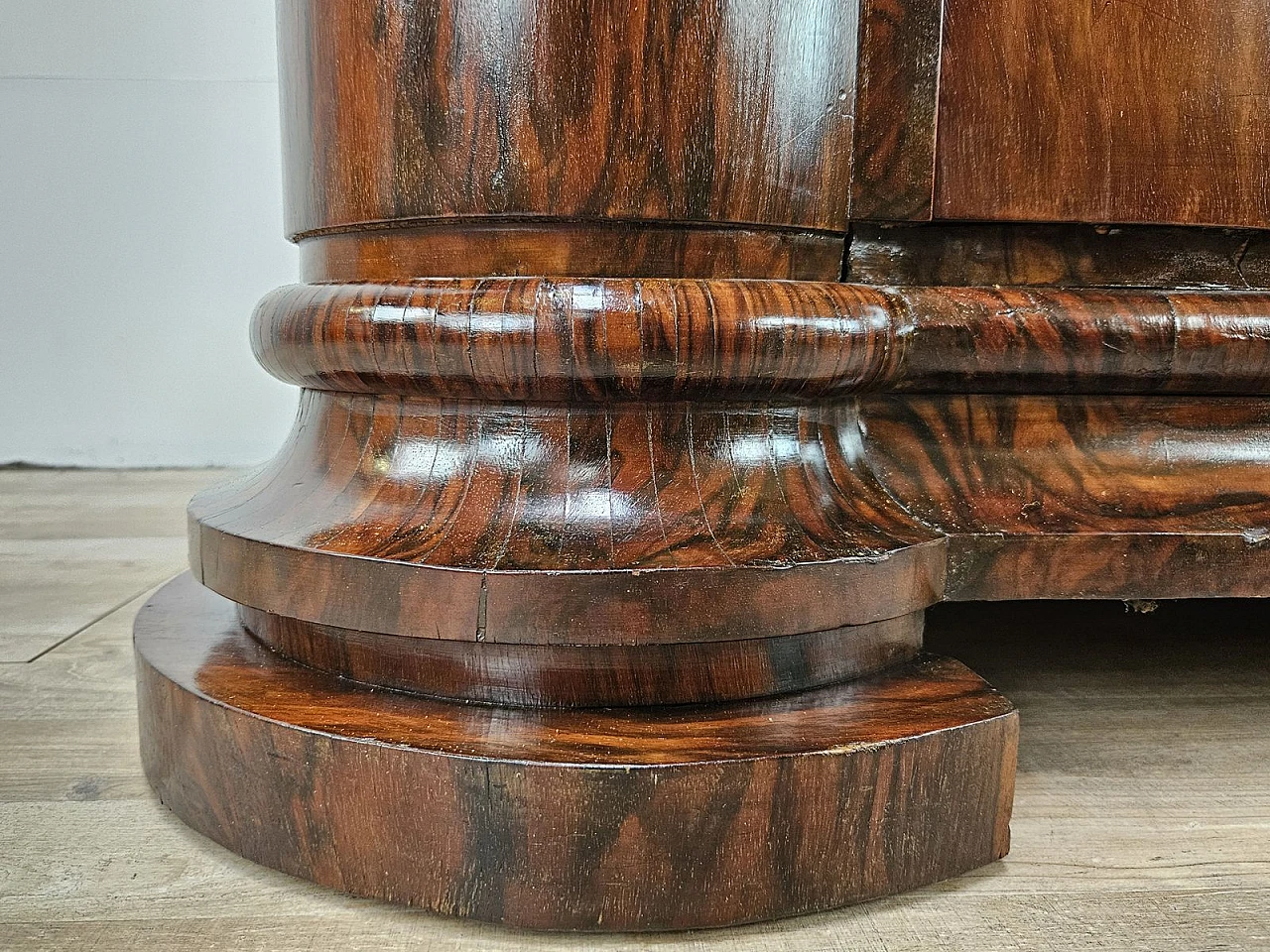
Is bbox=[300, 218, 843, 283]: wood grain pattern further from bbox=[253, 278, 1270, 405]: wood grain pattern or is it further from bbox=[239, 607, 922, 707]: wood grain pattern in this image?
bbox=[239, 607, 922, 707]: wood grain pattern

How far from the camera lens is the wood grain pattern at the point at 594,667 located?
1.65 ft

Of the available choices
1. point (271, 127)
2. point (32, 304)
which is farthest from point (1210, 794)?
point (32, 304)

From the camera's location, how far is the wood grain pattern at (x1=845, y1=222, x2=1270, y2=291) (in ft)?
2.07

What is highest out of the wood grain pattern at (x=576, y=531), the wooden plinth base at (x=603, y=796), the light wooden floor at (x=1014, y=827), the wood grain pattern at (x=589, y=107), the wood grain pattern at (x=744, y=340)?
the wood grain pattern at (x=589, y=107)

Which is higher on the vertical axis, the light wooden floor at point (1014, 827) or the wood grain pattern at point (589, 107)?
the wood grain pattern at point (589, 107)

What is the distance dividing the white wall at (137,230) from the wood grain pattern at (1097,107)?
4.85ft

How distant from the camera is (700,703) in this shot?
1.69ft

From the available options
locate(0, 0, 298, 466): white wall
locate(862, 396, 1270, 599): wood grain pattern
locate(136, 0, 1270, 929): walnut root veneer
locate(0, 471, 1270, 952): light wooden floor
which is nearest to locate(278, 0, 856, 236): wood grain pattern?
locate(136, 0, 1270, 929): walnut root veneer

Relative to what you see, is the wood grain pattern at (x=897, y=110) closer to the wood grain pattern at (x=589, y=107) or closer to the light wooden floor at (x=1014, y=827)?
the wood grain pattern at (x=589, y=107)

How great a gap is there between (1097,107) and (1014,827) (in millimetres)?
373

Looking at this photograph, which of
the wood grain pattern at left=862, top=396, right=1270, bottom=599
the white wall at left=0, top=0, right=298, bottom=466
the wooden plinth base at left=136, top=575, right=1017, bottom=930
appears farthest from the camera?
the white wall at left=0, top=0, right=298, bottom=466

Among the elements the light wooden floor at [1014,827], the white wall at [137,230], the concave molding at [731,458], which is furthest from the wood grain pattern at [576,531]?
the white wall at [137,230]

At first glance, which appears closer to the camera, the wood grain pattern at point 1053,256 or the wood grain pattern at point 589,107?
the wood grain pattern at point 589,107

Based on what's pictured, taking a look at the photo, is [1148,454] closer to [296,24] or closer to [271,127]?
[296,24]
